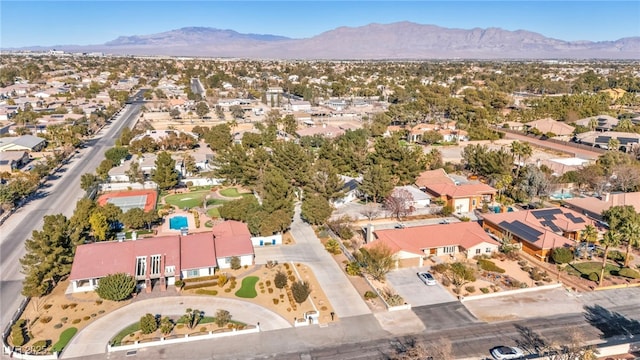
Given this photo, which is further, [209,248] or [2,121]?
[2,121]

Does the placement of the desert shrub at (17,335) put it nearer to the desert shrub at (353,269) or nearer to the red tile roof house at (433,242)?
the desert shrub at (353,269)

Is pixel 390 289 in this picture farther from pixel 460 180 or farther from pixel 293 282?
pixel 460 180

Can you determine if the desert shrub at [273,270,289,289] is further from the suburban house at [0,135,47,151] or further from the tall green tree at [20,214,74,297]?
the suburban house at [0,135,47,151]

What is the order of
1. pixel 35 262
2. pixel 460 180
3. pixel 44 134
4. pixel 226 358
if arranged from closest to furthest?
pixel 226 358 < pixel 35 262 < pixel 460 180 < pixel 44 134

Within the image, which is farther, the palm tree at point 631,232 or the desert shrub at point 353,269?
the desert shrub at point 353,269

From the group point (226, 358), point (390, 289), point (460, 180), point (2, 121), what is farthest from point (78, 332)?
point (2, 121)

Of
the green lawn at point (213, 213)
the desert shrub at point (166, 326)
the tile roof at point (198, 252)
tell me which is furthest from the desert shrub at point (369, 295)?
the green lawn at point (213, 213)
